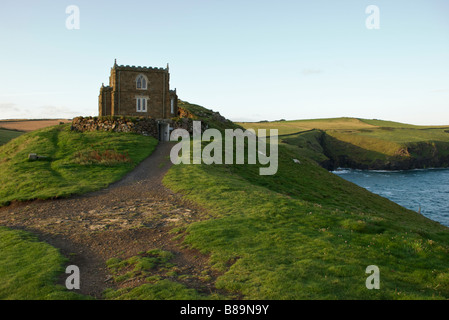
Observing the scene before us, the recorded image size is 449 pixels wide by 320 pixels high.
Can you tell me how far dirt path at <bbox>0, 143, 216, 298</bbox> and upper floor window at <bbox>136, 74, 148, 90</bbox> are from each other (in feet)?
103

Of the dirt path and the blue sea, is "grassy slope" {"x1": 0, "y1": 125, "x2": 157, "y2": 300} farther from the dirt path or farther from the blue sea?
the blue sea

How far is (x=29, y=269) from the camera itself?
11648 mm

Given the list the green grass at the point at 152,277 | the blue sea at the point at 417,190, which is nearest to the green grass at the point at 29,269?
the green grass at the point at 152,277

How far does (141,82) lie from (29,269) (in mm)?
46959

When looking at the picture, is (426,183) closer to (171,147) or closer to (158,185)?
(171,147)

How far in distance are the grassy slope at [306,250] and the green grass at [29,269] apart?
529cm

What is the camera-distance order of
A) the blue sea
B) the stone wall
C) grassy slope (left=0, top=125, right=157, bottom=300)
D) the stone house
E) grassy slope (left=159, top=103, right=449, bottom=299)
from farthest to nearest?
the blue sea
the stone house
the stone wall
grassy slope (left=0, top=125, right=157, bottom=300)
grassy slope (left=159, top=103, right=449, bottom=299)

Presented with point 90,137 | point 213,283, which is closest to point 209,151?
point 90,137

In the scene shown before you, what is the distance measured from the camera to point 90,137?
43.9 meters

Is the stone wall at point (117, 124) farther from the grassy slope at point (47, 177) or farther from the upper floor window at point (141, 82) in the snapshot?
the upper floor window at point (141, 82)

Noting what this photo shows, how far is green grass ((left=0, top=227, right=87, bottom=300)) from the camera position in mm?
9953

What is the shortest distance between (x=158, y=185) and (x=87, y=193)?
17.9ft

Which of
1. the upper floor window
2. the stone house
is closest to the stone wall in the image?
the stone house

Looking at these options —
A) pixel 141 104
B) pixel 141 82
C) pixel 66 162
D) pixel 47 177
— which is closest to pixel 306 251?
pixel 47 177
